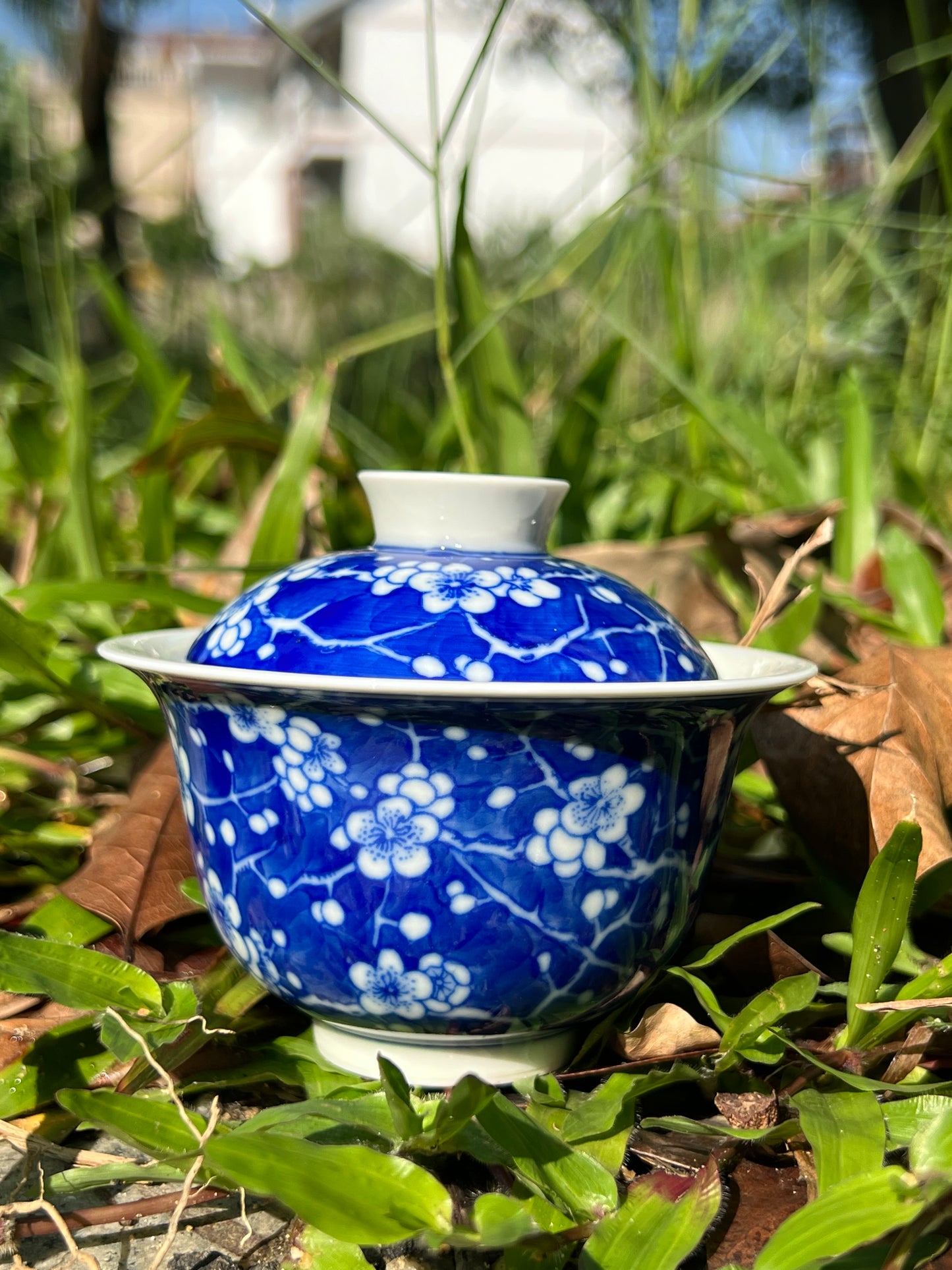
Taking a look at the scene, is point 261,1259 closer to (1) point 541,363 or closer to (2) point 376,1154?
(2) point 376,1154

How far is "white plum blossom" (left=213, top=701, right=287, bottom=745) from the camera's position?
0.72 metres

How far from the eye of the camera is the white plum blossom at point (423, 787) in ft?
2.31

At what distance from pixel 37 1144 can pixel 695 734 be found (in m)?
0.49

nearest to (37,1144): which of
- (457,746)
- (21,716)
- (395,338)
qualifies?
(457,746)

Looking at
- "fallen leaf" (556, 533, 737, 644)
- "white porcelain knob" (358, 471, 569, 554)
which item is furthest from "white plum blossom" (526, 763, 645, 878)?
"fallen leaf" (556, 533, 737, 644)

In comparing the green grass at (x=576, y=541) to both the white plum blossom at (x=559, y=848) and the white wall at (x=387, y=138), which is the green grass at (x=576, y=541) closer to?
the white plum blossom at (x=559, y=848)

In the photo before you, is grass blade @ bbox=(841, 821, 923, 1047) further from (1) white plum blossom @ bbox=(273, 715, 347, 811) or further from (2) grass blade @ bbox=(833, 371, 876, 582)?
(2) grass blade @ bbox=(833, 371, 876, 582)

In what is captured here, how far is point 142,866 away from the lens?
3.23 feet

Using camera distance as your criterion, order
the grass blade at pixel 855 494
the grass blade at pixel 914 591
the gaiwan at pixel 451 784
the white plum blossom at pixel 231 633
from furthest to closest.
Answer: the grass blade at pixel 855 494 → the grass blade at pixel 914 591 → the white plum blossom at pixel 231 633 → the gaiwan at pixel 451 784

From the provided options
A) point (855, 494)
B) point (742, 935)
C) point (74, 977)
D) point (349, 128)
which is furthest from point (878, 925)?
point (349, 128)

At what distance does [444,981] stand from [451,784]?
0.13 m

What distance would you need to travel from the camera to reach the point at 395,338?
56.9 inches

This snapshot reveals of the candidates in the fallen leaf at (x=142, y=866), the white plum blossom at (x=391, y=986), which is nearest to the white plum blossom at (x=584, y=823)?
the white plum blossom at (x=391, y=986)

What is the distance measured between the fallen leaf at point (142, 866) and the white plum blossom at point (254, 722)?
0.27m
